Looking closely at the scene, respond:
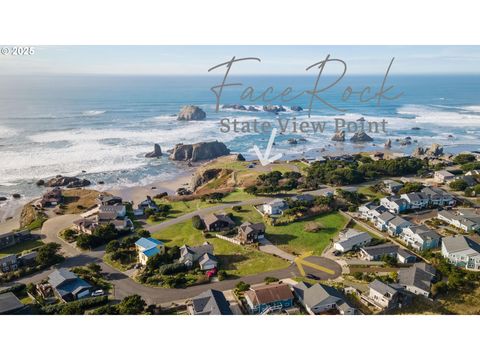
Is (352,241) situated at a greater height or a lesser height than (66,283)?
greater

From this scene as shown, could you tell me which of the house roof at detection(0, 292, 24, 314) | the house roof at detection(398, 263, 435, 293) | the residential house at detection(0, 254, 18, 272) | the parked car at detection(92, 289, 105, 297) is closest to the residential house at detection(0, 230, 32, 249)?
the residential house at detection(0, 254, 18, 272)

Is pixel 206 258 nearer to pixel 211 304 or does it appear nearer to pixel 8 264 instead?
pixel 211 304

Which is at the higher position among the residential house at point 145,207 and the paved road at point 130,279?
the residential house at point 145,207

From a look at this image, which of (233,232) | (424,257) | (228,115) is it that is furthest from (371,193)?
(228,115)

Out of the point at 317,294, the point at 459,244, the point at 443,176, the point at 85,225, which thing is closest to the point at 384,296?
the point at 317,294

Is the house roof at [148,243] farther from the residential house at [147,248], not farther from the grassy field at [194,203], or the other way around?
the grassy field at [194,203]

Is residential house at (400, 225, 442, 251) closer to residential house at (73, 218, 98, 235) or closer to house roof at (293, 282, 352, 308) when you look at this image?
house roof at (293, 282, 352, 308)

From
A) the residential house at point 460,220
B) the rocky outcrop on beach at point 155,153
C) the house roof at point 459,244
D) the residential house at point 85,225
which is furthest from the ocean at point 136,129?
the house roof at point 459,244
